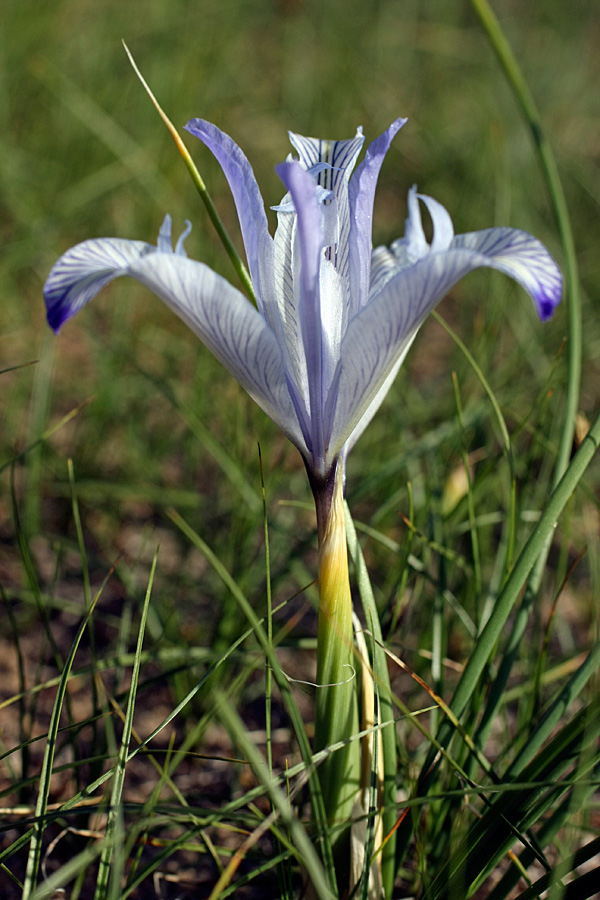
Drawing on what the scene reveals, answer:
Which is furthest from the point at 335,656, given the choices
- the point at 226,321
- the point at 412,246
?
the point at 412,246

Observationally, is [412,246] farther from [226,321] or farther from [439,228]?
[226,321]

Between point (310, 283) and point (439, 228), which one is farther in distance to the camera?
point (439, 228)

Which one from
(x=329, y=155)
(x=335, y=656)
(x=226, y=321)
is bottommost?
(x=335, y=656)

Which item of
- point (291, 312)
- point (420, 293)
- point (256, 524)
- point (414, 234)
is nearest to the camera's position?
point (420, 293)

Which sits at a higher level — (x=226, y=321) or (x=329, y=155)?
(x=329, y=155)

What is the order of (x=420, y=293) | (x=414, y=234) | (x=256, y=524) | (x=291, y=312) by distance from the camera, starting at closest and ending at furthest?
(x=420, y=293) < (x=291, y=312) < (x=414, y=234) < (x=256, y=524)

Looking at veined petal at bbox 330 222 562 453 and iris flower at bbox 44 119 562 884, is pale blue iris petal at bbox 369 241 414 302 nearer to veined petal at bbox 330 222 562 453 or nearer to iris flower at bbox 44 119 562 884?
iris flower at bbox 44 119 562 884

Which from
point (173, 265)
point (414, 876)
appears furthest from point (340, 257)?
point (414, 876)
